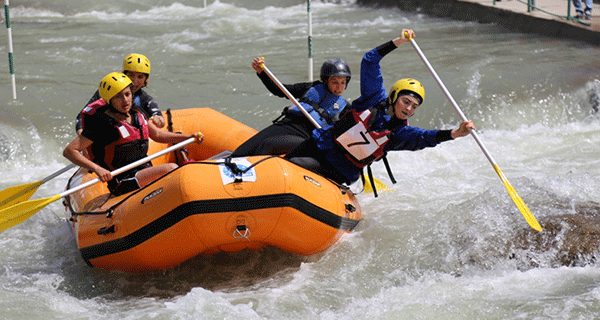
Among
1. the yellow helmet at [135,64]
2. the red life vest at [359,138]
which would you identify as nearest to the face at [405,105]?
the red life vest at [359,138]

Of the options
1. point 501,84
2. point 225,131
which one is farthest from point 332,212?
point 501,84

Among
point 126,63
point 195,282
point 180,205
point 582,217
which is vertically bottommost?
point 195,282

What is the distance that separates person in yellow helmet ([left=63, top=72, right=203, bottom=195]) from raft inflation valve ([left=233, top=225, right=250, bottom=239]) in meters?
0.72

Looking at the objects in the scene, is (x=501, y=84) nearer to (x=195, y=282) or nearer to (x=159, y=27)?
(x=195, y=282)

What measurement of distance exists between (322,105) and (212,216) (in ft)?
5.49

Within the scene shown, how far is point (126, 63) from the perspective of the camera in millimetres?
4883

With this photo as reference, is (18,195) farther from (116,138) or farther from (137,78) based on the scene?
(137,78)

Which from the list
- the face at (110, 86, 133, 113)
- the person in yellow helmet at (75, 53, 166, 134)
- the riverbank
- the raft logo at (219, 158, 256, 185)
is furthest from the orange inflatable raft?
the riverbank

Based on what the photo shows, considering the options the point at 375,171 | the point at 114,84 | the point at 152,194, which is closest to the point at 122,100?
the point at 114,84

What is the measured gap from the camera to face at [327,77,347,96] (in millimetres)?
5094

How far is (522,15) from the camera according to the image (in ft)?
38.8

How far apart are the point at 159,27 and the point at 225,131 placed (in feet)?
29.6

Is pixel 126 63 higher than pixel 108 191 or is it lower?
higher

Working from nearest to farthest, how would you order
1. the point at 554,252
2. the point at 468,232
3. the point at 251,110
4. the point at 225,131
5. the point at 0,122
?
the point at 554,252 → the point at 468,232 → the point at 225,131 → the point at 0,122 → the point at 251,110
